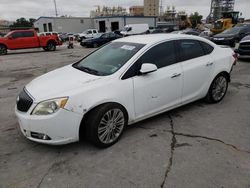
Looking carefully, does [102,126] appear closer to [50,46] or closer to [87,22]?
[50,46]

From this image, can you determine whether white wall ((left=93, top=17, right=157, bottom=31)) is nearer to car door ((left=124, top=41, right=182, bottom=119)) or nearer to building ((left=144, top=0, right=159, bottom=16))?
car door ((left=124, top=41, right=182, bottom=119))

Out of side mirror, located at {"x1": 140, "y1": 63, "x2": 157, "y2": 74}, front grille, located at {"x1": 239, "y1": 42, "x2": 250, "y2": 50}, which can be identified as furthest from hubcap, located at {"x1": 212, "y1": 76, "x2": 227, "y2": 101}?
front grille, located at {"x1": 239, "y1": 42, "x2": 250, "y2": 50}

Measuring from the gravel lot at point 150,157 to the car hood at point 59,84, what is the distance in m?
0.85

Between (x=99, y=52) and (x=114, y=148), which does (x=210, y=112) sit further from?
(x=99, y=52)

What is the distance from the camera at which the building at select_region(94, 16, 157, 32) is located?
46.0 m

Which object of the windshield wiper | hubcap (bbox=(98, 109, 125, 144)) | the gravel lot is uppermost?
the windshield wiper

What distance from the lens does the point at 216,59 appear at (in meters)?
4.54

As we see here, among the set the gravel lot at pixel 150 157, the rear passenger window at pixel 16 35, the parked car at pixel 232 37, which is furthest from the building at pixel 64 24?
the gravel lot at pixel 150 157

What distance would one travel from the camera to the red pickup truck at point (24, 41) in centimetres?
1739

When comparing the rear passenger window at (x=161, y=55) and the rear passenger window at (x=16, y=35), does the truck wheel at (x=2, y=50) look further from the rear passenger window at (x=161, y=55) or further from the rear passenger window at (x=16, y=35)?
the rear passenger window at (x=161, y=55)

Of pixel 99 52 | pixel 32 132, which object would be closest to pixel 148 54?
pixel 99 52

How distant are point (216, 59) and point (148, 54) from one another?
5.86 feet

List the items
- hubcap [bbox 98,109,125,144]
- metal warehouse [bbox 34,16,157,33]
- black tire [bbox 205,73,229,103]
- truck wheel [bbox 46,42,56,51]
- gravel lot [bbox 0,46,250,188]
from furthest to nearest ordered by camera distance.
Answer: metal warehouse [bbox 34,16,157,33]
truck wheel [bbox 46,42,56,51]
black tire [bbox 205,73,229,103]
hubcap [bbox 98,109,125,144]
gravel lot [bbox 0,46,250,188]

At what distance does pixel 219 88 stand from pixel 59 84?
3.42 meters
